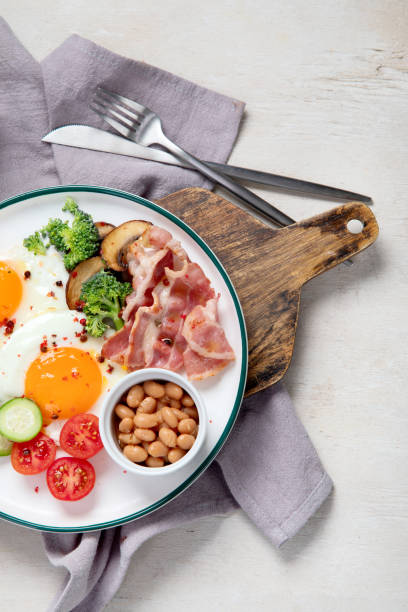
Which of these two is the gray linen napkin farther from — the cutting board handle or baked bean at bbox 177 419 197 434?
the cutting board handle

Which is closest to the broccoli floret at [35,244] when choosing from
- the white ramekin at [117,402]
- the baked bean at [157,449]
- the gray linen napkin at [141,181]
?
the gray linen napkin at [141,181]

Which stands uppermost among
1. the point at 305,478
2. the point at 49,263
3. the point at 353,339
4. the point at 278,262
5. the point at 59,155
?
the point at 59,155

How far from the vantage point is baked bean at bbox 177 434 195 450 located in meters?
2.78

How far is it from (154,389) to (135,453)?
36 centimetres

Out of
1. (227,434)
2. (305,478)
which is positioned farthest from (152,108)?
(305,478)

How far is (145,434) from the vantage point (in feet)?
9.23

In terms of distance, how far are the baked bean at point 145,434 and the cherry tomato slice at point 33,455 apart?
2.05 feet

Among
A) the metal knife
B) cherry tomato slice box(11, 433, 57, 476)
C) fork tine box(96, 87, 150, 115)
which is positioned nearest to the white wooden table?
the metal knife

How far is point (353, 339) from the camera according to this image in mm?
3412

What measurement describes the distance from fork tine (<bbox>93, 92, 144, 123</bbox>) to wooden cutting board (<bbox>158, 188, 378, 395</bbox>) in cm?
81

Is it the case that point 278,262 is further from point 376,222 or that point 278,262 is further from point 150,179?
point 150,179

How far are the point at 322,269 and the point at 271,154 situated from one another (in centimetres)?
88

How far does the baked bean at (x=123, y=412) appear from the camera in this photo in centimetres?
288

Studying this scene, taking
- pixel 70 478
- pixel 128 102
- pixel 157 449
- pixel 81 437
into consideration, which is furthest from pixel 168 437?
pixel 128 102
